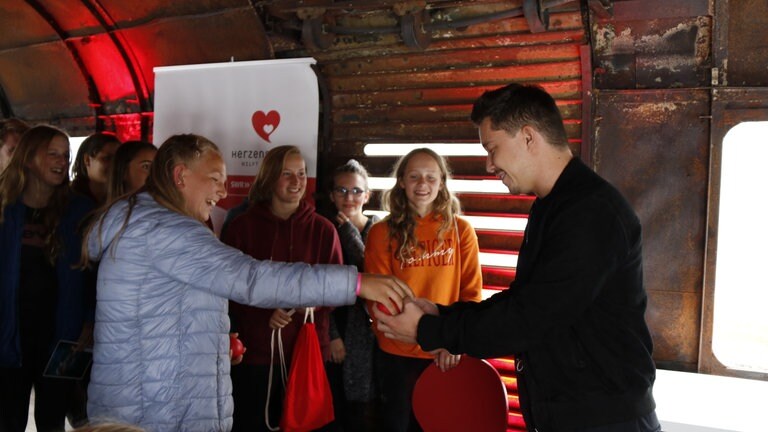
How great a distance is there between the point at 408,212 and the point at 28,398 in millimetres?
2309

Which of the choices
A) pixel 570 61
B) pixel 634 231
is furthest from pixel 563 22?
pixel 634 231

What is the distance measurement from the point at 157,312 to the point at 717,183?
10.5 feet

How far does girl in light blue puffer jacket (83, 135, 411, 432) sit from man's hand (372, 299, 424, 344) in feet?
0.52

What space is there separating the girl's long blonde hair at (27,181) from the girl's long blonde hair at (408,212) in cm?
183

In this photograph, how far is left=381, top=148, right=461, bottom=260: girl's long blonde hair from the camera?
152 inches

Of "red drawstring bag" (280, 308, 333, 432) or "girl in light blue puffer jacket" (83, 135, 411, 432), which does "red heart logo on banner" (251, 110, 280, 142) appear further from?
"girl in light blue puffer jacket" (83, 135, 411, 432)

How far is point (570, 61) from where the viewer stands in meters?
4.20

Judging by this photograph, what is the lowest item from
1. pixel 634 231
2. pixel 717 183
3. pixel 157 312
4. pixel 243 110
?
pixel 157 312

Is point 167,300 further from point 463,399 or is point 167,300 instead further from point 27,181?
point 27,181

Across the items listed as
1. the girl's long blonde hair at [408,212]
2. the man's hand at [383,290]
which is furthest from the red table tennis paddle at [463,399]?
the girl's long blonde hair at [408,212]

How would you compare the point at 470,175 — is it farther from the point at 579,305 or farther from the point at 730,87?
the point at 579,305

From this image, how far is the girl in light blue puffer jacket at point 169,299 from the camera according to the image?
2.32 m

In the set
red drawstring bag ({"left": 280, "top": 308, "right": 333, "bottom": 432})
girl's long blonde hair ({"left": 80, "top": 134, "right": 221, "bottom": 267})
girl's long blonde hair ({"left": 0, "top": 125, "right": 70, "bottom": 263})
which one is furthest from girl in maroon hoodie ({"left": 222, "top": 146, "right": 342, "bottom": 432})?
girl's long blonde hair ({"left": 80, "top": 134, "right": 221, "bottom": 267})

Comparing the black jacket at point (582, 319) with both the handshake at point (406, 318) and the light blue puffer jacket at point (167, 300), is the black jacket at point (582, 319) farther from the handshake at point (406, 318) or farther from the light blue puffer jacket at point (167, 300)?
the light blue puffer jacket at point (167, 300)
